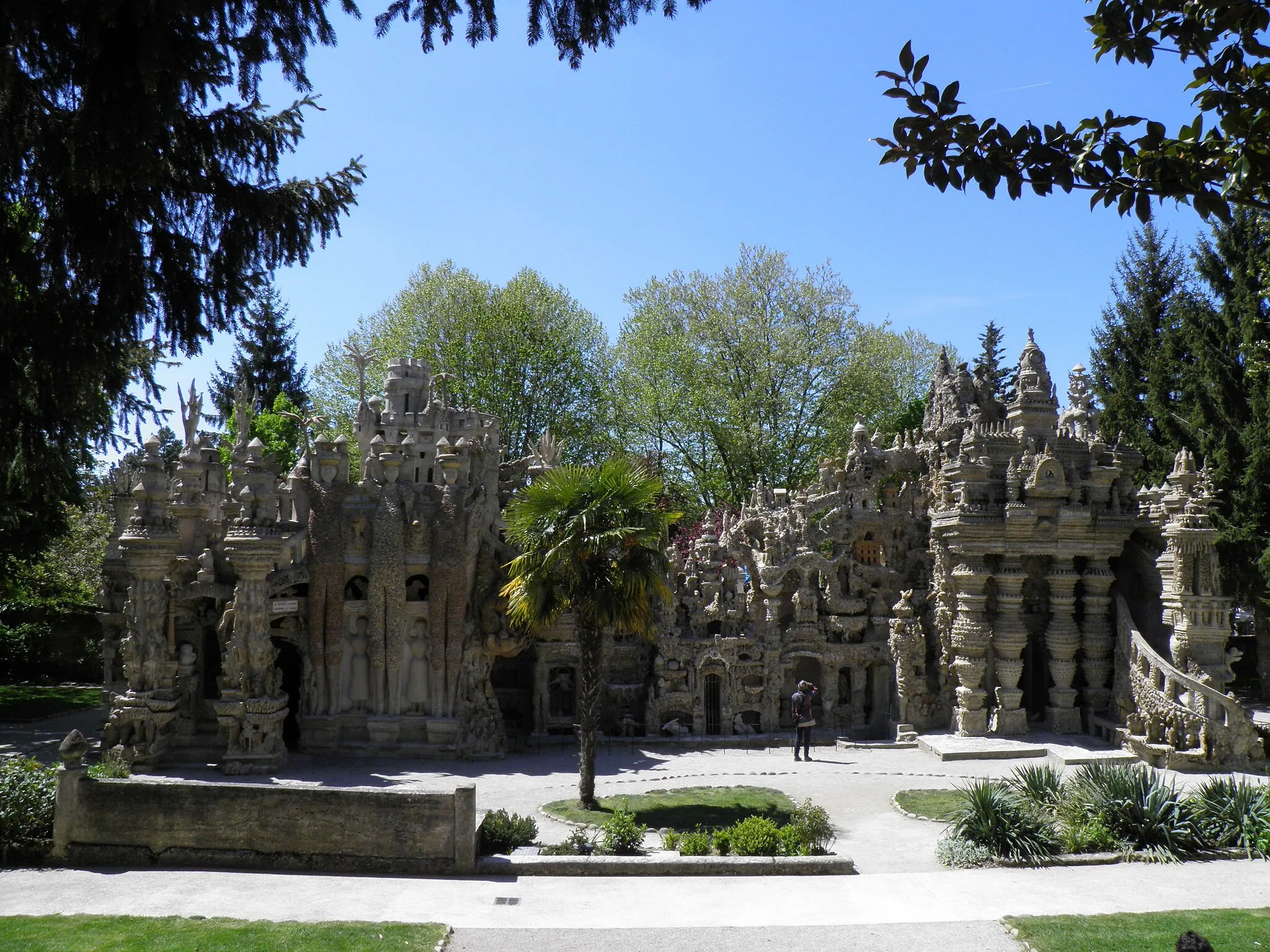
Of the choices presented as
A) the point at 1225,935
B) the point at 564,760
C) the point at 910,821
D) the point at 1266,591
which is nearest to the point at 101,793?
the point at 564,760

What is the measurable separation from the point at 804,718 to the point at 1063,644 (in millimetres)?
6139

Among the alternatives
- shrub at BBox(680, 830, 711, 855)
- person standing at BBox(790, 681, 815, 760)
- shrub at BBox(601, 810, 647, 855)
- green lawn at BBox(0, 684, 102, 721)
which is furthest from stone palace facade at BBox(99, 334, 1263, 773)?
shrub at BBox(680, 830, 711, 855)

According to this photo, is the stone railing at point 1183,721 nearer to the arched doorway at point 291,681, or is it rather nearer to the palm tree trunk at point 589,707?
the palm tree trunk at point 589,707

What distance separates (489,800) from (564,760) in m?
3.93

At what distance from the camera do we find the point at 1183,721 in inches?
738

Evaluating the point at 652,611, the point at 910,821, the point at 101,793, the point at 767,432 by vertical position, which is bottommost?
the point at 910,821

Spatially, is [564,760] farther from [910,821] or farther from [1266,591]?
[1266,591]

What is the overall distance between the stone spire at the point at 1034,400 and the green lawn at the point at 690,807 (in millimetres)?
10544

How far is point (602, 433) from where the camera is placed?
42500 mm

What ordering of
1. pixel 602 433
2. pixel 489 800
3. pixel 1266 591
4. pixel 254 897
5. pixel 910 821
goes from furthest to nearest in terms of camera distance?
pixel 602 433
pixel 1266 591
pixel 489 800
pixel 910 821
pixel 254 897

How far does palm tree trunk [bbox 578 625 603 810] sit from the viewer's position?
1717 centimetres

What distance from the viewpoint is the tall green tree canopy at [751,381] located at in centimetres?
3953

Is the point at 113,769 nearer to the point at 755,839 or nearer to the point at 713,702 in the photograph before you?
the point at 755,839

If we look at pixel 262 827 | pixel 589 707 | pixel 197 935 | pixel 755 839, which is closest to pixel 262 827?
pixel 262 827
